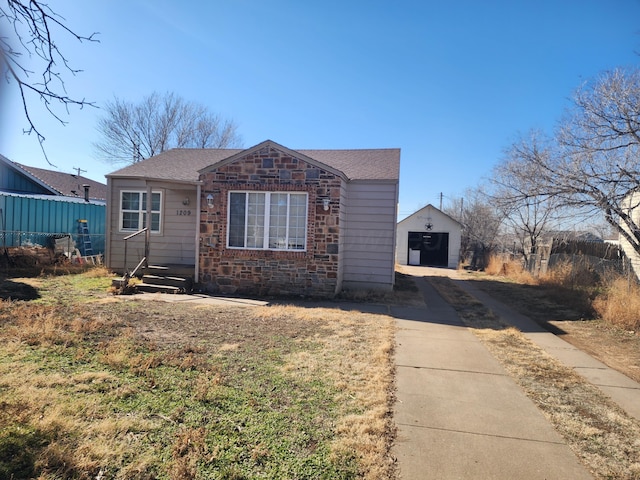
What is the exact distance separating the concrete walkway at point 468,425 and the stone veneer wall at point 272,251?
15.2ft

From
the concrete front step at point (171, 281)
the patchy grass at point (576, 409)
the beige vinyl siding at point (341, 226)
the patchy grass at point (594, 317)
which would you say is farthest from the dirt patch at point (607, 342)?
the concrete front step at point (171, 281)

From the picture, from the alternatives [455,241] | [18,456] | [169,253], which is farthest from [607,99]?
[455,241]

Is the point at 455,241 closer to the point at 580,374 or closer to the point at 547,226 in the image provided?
the point at 547,226

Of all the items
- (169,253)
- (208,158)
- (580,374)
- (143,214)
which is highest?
(208,158)

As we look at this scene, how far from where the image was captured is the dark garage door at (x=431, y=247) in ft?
90.4

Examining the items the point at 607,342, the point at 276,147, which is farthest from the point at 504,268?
the point at 276,147

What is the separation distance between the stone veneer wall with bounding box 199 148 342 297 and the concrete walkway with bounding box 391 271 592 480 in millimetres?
4629

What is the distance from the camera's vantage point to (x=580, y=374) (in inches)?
197

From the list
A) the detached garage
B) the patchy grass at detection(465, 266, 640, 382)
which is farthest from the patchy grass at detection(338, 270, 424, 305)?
the detached garage

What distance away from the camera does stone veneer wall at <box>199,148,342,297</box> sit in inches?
393

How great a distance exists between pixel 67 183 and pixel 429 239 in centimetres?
2595

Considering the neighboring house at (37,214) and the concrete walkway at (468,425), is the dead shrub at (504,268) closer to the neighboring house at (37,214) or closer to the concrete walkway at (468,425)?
the concrete walkway at (468,425)

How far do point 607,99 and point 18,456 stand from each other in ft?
37.4

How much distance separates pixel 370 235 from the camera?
1103cm
